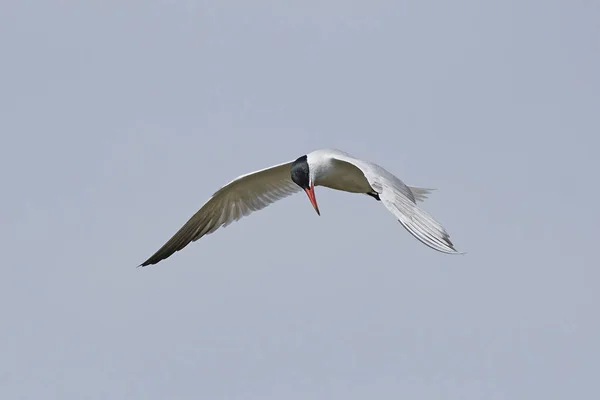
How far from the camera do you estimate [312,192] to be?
1395cm

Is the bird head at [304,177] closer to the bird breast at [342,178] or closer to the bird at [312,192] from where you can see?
the bird at [312,192]

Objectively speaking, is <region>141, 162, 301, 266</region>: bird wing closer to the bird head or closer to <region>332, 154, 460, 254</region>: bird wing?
the bird head

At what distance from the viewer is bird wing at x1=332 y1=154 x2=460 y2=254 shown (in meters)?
10.8

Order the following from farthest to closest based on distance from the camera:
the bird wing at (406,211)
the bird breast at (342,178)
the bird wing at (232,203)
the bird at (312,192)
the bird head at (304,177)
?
the bird wing at (232,203), the bird breast at (342,178), the bird head at (304,177), the bird at (312,192), the bird wing at (406,211)

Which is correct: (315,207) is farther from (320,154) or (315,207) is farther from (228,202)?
(228,202)

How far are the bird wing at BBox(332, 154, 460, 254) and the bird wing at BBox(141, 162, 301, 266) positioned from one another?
294cm

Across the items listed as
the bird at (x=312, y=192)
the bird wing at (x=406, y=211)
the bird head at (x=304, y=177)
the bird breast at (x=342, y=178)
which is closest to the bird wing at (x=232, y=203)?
the bird at (x=312, y=192)

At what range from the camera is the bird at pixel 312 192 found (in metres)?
11.3

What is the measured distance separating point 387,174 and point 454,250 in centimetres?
251

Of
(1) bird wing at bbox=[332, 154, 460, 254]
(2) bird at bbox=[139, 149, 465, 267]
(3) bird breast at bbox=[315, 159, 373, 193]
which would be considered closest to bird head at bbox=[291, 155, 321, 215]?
(2) bird at bbox=[139, 149, 465, 267]

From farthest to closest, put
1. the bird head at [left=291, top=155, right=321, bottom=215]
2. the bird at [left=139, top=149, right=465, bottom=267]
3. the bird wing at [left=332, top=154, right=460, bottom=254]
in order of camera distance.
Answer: the bird head at [left=291, top=155, right=321, bottom=215]
the bird at [left=139, top=149, right=465, bottom=267]
the bird wing at [left=332, top=154, right=460, bottom=254]

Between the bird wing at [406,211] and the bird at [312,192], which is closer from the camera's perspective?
the bird wing at [406,211]

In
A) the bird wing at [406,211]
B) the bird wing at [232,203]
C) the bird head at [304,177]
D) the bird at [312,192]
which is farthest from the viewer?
the bird wing at [232,203]

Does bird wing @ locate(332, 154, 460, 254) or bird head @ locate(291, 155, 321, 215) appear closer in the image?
bird wing @ locate(332, 154, 460, 254)
